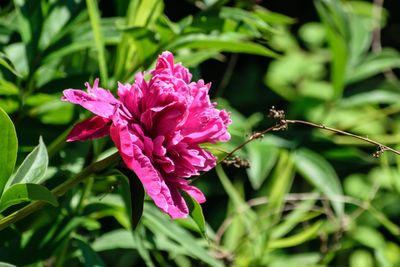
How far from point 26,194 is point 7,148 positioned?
0.18 feet

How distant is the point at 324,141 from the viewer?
112cm

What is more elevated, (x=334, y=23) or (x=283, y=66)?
(x=334, y=23)

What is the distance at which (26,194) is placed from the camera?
0.50 metres

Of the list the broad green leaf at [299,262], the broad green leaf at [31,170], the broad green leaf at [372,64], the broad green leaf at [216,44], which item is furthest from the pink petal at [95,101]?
the broad green leaf at [372,64]

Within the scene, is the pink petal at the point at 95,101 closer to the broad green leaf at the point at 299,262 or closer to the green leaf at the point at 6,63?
the green leaf at the point at 6,63

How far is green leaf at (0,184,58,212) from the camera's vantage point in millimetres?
487

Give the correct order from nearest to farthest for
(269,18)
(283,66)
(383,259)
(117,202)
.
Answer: (117,202) < (269,18) < (383,259) < (283,66)

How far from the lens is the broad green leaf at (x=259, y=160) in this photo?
3.06 ft

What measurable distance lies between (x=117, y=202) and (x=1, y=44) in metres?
0.34

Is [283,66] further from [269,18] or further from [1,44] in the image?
[1,44]

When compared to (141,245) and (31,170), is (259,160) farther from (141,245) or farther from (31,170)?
(31,170)

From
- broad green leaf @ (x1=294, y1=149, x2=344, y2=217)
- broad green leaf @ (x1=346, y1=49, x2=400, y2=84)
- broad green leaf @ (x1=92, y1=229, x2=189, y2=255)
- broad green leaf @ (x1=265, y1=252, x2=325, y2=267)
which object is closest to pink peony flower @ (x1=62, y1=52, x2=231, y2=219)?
broad green leaf @ (x1=92, y1=229, x2=189, y2=255)

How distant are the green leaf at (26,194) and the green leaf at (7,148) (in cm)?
2

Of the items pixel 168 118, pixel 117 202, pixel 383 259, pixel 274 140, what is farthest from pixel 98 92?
pixel 383 259
